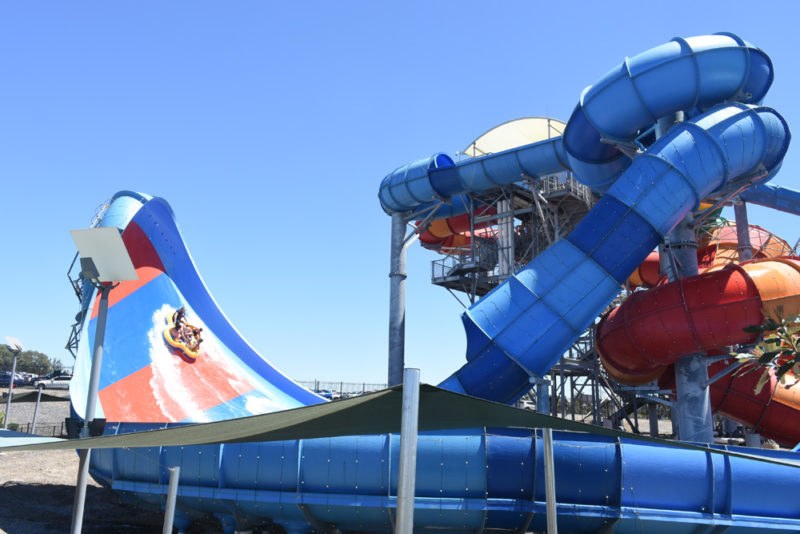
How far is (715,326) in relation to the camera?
1480 centimetres

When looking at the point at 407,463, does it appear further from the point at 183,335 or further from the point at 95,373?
the point at 183,335

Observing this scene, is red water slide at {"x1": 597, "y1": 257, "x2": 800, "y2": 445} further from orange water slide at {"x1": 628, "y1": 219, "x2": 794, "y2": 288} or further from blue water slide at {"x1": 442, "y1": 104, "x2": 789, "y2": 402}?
orange water slide at {"x1": 628, "y1": 219, "x2": 794, "y2": 288}

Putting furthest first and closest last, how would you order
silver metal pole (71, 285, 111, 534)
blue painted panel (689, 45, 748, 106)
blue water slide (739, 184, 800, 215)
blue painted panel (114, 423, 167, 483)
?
blue water slide (739, 184, 800, 215) → blue painted panel (689, 45, 748, 106) → blue painted panel (114, 423, 167, 483) → silver metal pole (71, 285, 111, 534)

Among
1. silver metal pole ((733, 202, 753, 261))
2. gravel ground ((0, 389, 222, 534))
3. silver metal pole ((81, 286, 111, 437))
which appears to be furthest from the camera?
silver metal pole ((733, 202, 753, 261))

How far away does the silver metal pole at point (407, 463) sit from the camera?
14.5ft

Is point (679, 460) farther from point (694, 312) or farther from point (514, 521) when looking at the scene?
point (694, 312)

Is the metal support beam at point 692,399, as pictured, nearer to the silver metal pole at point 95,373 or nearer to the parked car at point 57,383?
the silver metal pole at point 95,373

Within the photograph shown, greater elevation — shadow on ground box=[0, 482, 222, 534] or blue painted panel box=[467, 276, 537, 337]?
blue painted panel box=[467, 276, 537, 337]

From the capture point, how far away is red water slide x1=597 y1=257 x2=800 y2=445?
14.6m

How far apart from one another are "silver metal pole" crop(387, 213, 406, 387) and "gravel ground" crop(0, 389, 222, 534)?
1043 centimetres

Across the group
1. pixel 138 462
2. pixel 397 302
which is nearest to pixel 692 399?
pixel 397 302

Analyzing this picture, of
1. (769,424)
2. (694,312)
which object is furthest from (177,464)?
(769,424)

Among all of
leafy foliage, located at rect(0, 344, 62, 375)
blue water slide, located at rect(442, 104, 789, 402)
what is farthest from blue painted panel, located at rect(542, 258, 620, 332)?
leafy foliage, located at rect(0, 344, 62, 375)

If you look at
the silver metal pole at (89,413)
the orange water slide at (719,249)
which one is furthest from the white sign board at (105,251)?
the orange water slide at (719,249)
